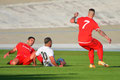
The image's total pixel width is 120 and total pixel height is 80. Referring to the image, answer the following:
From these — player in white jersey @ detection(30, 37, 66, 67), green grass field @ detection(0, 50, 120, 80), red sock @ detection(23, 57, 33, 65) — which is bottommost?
green grass field @ detection(0, 50, 120, 80)

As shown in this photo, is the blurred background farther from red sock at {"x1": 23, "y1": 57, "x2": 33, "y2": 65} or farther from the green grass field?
the green grass field

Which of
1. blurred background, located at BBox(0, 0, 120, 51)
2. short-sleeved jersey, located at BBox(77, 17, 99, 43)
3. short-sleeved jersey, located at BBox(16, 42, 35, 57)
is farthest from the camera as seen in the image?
blurred background, located at BBox(0, 0, 120, 51)

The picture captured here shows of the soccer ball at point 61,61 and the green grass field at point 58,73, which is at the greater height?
the soccer ball at point 61,61

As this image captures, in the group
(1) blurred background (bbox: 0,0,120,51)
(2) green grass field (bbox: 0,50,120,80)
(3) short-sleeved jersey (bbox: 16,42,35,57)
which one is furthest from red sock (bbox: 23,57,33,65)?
(1) blurred background (bbox: 0,0,120,51)

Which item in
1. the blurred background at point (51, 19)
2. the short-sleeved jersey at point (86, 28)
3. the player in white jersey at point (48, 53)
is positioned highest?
the blurred background at point (51, 19)

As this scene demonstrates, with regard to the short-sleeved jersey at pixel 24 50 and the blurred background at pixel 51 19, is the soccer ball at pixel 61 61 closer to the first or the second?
the short-sleeved jersey at pixel 24 50

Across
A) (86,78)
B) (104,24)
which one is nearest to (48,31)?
(104,24)

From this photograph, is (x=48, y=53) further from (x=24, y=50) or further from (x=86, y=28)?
(x=24, y=50)

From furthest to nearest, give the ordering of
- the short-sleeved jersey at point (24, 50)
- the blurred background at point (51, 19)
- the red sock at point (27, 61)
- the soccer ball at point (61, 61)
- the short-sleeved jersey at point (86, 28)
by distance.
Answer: the blurred background at point (51, 19), the short-sleeved jersey at point (24, 50), the red sock at point (27, 61), the soccer ball at point (61, 61), the short-sleeved jersey at point (86, 28)

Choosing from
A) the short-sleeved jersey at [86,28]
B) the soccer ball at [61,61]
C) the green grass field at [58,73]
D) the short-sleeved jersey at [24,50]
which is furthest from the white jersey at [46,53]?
the short-sleeved jersey at [24,50]

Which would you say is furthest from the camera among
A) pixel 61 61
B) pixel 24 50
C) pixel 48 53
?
pixel 24 50

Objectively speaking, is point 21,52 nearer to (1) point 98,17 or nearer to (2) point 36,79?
(2) point 36,79

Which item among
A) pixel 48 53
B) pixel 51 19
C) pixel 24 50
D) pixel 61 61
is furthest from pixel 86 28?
pixel 51 19

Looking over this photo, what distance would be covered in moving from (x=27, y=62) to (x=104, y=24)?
20.6 m
